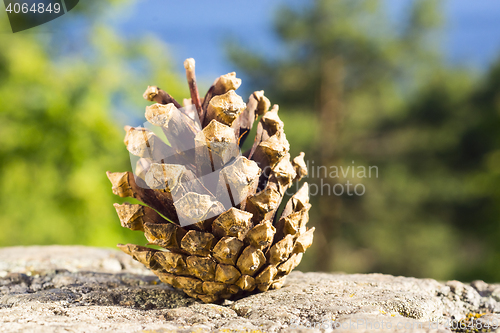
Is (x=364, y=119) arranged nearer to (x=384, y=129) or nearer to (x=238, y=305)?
(x=384, y=129)

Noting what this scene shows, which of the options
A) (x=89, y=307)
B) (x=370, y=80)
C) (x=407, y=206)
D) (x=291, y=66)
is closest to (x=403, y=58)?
(x=370, y=80)

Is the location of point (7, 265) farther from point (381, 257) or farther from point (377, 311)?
point (381, 257)

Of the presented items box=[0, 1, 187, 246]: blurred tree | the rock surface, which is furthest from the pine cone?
box=[0, 1, 187, 246]: blurred tree

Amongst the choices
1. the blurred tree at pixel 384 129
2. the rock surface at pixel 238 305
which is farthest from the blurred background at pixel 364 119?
the rock surface at pixel 238 305

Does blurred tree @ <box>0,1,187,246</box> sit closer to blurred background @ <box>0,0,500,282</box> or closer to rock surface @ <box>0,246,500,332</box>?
blurred background @ <box>0,0,500,282</box>

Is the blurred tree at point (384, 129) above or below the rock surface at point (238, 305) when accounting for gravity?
above

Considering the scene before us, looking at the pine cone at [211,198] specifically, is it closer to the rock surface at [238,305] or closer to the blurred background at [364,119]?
the rock surface at [238,305]
